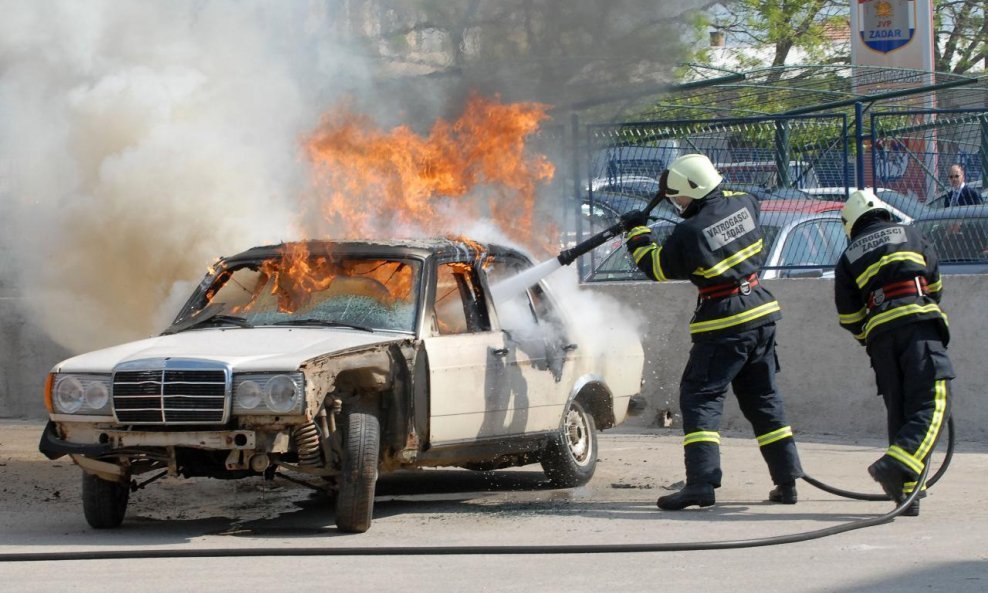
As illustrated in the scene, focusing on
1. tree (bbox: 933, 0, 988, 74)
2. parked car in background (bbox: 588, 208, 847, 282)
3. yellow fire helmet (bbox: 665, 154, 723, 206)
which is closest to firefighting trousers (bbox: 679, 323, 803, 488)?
yellow fire helmet (bbox: 665, 154, 723, 206)

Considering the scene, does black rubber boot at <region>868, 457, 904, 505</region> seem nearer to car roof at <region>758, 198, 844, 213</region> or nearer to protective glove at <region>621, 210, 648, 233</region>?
protective glove at <region>621, 210, 648, 233</region>

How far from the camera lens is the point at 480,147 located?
988cm

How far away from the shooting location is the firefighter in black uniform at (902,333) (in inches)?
294

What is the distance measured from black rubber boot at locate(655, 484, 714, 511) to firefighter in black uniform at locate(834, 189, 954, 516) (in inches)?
36.2

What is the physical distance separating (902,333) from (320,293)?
3298 mm

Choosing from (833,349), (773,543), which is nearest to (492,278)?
(773,543)

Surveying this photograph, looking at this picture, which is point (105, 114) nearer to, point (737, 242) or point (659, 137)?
point (659, 137)

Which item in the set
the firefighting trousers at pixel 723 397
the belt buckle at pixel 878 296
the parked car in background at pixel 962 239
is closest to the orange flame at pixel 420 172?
the firefighting trousers at pixel 723 397

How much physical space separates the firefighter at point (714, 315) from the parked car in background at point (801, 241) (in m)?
3.66

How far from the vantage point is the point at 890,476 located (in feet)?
24.3

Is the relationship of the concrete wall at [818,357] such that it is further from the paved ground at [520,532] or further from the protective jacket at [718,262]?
the protective jacket at [718,262]

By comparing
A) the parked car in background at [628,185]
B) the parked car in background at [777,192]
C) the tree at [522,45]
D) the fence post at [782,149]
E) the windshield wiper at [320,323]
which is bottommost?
the windshield wiper at [320,323]

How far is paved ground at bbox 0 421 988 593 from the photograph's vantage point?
237 inches

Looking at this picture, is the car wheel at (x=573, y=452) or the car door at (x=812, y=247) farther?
the car door at (x=812, y=247)
